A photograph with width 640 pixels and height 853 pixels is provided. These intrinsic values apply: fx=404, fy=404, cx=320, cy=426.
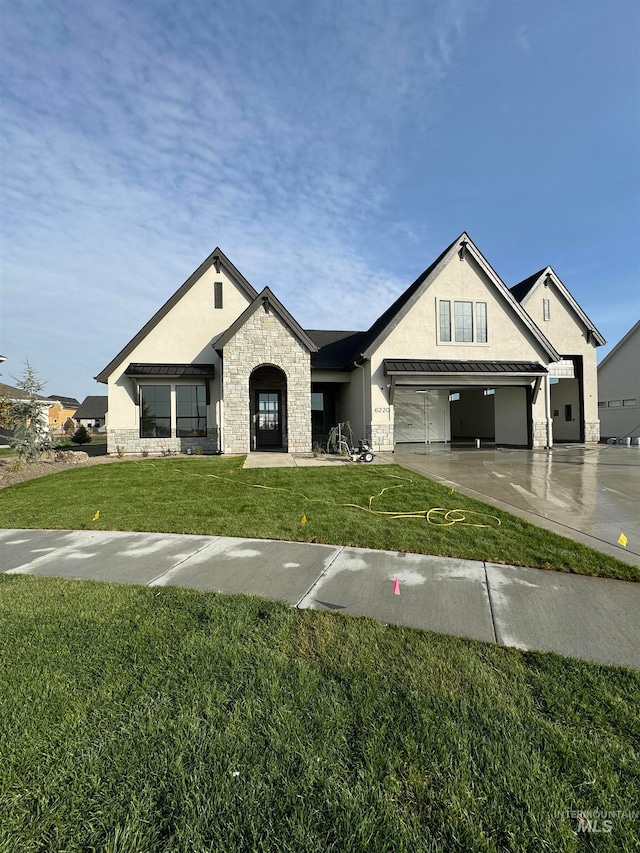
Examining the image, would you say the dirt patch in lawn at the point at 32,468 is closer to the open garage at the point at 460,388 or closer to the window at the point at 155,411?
the window at the point at 155,411

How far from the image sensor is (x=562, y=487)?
9.38 m

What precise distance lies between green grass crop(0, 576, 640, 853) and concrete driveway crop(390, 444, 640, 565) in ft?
10.7

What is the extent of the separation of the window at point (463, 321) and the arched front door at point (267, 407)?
28.2 feet

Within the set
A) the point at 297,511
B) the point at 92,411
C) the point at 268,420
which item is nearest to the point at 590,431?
the point at 268,420

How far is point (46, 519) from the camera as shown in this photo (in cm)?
704

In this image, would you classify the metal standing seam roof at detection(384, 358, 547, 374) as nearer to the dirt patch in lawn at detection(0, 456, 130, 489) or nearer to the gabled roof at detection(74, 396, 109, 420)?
the dirt patch in lawn at detection(0, 456, 130, 489)

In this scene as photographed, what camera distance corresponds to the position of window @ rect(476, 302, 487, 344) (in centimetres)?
1878

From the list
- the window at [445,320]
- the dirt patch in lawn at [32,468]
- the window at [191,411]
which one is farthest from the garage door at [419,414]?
the dirt patch in lawn at [32,468]

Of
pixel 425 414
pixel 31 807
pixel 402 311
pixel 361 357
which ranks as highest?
pixel 402 311

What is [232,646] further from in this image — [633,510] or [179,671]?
[633,510]

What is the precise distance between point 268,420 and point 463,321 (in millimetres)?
10637

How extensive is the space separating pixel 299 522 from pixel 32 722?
14.4 feet

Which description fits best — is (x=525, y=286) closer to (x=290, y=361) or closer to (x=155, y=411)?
(x=290, y=361)

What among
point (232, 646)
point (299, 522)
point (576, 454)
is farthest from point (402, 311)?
point (232, 646)
